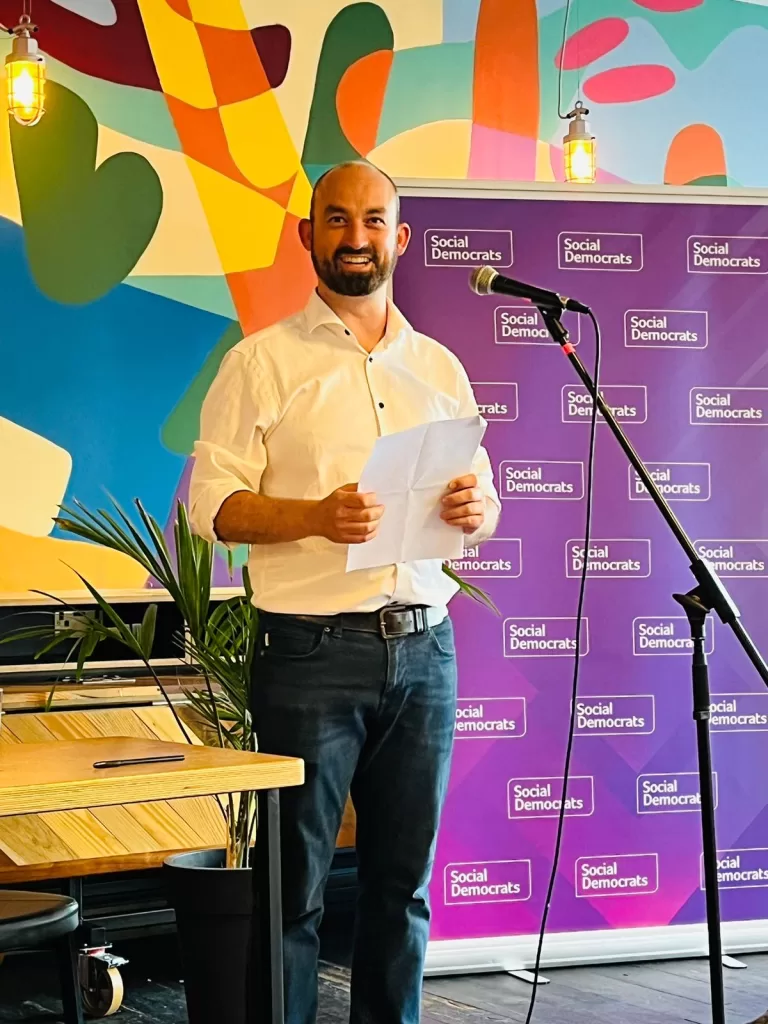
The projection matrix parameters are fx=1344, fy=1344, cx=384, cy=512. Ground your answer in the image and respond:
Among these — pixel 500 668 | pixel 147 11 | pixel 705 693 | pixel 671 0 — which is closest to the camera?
pixel 705 693

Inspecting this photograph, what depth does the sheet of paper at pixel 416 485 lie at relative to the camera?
2121 millimetres

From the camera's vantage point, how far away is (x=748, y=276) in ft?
12.1

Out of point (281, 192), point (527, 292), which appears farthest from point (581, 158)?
point (527, 292)

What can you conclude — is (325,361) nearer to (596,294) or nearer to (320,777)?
(320,777)

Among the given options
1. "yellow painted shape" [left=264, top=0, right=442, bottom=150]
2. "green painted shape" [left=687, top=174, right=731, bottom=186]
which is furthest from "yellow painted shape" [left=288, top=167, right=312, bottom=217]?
"green painted shape" [left=687, top=174, right=731, bottom=186]

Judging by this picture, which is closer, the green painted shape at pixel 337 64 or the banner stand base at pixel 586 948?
the banner stand base at pixel 586 948

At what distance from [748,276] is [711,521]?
68 centimetres

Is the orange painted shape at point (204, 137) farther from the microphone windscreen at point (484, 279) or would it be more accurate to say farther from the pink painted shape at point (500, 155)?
the microphone windscreen at point (484, 279)

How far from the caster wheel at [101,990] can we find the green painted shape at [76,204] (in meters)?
2.15

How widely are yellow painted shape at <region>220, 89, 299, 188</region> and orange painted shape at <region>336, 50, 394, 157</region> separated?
0.73ft

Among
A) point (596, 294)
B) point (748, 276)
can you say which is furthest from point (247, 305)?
point (748, 276)

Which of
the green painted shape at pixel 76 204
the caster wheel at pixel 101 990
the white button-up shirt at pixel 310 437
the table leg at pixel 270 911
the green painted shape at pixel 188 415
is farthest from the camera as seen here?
the green painted shape at pixel 188 415

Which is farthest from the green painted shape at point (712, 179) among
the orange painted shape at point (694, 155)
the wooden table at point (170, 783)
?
the wooden table at point (170, 783)

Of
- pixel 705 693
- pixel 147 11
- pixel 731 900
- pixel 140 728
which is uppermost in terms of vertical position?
pixel 147 11
